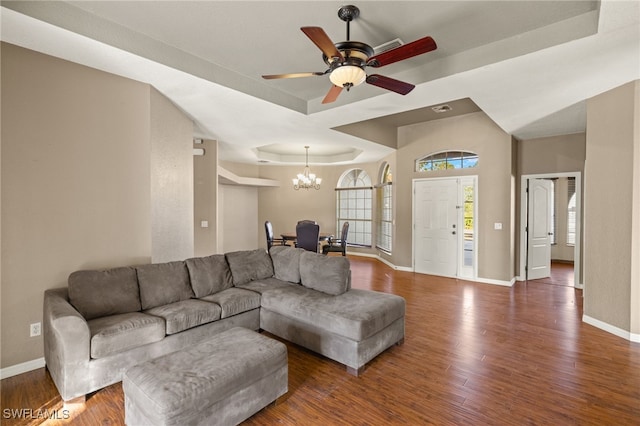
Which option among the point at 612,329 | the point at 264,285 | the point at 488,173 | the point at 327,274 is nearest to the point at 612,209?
the point at 612,329

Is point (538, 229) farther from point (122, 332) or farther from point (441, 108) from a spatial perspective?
point (122, 332)

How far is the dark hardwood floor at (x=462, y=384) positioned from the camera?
2.14 metres

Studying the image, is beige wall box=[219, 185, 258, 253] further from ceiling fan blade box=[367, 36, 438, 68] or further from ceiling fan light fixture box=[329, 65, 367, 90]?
ceiling fan blade box=[367, 36, 438, 68]

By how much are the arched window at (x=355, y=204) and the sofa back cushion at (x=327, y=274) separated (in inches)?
A: 225

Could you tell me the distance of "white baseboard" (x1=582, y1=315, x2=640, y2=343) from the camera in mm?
3340

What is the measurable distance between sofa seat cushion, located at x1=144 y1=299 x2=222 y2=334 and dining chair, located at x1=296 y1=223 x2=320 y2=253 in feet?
11.7

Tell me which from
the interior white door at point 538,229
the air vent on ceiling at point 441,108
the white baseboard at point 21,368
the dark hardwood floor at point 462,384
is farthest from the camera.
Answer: the interior white door at point 538,229

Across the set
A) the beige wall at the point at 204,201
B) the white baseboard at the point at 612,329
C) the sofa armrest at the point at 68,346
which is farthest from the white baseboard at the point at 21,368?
the white baseboard at the point at 612,329

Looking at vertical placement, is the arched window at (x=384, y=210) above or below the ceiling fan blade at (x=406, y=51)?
below

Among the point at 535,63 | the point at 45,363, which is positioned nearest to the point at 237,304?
the point at 45,363

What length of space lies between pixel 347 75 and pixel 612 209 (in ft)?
11.4

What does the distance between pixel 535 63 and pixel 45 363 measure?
5206 mm

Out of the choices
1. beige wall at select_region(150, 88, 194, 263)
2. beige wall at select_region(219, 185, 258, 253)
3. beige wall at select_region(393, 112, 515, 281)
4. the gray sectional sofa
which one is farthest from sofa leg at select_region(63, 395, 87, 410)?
beige wall at select_region(219, 185, 258, 253)

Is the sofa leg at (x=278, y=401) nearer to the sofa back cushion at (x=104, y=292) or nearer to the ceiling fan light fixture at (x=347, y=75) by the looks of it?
the sofa back cushion at (x=104, y=292)
